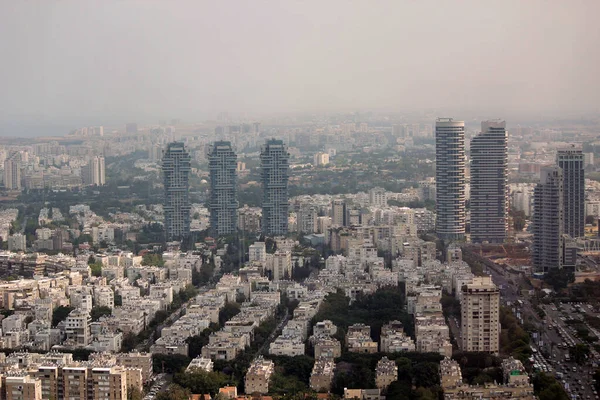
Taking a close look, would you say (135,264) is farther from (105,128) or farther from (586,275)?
(105,128)

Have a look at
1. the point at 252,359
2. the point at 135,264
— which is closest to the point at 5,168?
the point at 135,264

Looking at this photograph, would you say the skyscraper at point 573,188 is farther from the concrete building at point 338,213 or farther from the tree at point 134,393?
the tree at point 134,393

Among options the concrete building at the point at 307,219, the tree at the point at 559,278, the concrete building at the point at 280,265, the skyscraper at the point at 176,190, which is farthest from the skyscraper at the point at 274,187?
the tree at the point at 559,278

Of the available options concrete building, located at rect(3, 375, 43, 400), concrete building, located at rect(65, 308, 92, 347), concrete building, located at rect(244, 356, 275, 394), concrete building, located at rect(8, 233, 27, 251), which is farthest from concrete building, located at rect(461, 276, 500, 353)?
concrete building, located at rect(8, 233, 27, 251)

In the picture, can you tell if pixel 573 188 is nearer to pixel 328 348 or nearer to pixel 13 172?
pixel 328 348

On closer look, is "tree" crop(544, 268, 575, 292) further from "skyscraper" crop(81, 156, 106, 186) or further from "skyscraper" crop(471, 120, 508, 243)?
"skyscraper" crop(81, 156, 106, 186)

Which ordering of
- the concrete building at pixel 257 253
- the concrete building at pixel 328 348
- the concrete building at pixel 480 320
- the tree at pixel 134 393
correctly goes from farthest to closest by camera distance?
1. the concrete building at pixel 257 253
2. the concrete building at pixel 480 320
3. the concrete building at pixel 328 348
4. the tree at pixel 134 393
